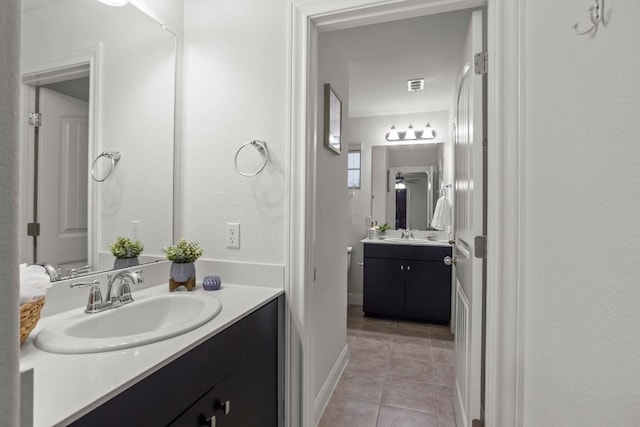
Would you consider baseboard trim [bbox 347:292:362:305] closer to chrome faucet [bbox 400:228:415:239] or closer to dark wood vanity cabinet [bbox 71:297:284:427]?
chrome faucet [bbox 400:228:415:239]

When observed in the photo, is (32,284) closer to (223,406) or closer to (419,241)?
(223,406)

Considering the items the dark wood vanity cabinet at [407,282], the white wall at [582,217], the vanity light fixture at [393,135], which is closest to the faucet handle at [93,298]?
the white wall at [582,217]

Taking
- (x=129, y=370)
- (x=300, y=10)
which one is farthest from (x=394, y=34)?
(x=129, y=370)

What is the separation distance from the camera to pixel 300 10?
1.42 metres

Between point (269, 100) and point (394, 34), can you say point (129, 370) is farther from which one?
point (394, 34)

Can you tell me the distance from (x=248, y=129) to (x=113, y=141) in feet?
1.81

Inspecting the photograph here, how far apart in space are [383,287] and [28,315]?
9.97ft

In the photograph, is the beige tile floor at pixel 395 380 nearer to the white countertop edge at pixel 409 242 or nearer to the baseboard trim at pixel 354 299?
the baseboard trim at pixel 354 299

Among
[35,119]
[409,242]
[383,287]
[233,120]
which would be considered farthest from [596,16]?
[383,287]

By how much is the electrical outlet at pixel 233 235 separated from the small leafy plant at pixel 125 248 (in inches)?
15.1

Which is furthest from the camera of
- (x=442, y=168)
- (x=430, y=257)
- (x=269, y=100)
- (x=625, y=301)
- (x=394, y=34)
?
(x=442, y=168)

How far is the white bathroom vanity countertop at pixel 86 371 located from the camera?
2.00ft

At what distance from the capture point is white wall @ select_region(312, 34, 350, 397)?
73.6 inches

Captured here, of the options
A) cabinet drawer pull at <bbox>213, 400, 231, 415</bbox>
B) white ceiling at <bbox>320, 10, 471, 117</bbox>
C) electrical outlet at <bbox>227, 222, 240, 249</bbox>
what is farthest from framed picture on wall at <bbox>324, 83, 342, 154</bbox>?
cabinet drawer pull at <bbox>213, 400, 231, 415</bbox>
